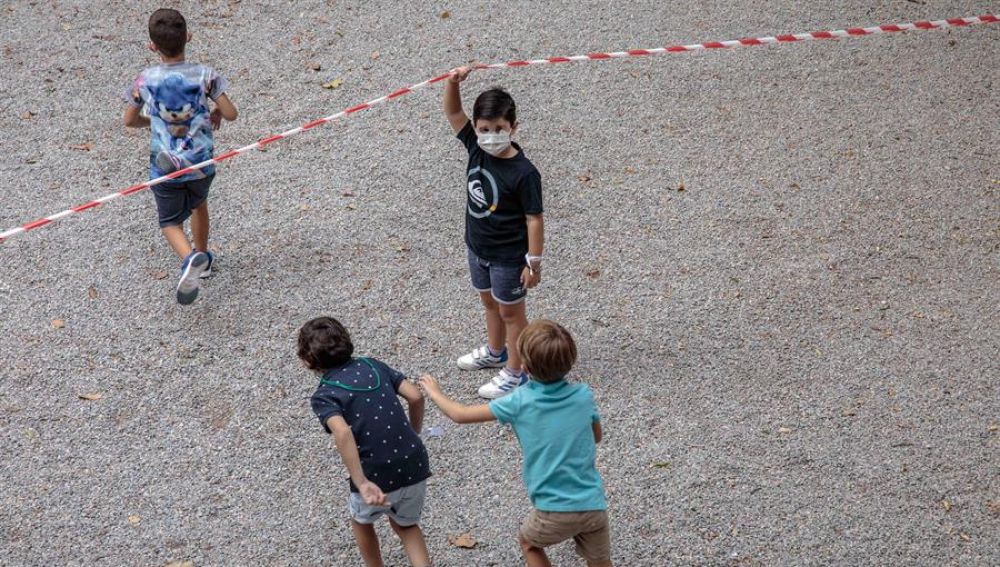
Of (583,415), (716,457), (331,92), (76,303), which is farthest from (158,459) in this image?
(331,92)

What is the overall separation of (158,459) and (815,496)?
127 inches

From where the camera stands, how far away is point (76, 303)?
6543 millimetres

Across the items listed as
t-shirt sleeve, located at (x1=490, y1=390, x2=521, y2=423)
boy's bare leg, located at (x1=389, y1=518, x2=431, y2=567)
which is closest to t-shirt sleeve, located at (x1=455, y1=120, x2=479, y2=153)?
t-shirt sleeve, located at (x1=490, y1=390, x2=521, y2=423)

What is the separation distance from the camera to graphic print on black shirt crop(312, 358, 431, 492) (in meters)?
4.10

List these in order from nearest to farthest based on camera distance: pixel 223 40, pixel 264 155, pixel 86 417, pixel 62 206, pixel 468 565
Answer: pixel 468 565, pixel 86 417, pixel 62 206, pixel 264 155, pixel 223 40

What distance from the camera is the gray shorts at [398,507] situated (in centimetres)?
424

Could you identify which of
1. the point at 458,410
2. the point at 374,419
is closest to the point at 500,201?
the point at 458,410

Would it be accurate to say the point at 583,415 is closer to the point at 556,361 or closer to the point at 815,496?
the point at 556,361

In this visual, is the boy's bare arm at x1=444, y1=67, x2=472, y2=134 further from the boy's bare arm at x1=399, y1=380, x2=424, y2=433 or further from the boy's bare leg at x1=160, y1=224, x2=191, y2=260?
the boy's bare leg at x1=160, y1=224, x2=191, y2=260

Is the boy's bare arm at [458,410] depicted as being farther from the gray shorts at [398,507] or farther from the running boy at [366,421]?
the gray shorts at [398,507]

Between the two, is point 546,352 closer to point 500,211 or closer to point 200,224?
point 500,211

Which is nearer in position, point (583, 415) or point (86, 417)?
point (583, 415)

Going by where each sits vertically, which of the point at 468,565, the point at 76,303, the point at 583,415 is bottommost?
the point at 468,565

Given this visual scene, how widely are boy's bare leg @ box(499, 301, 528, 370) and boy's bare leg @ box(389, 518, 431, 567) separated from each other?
1477mm
